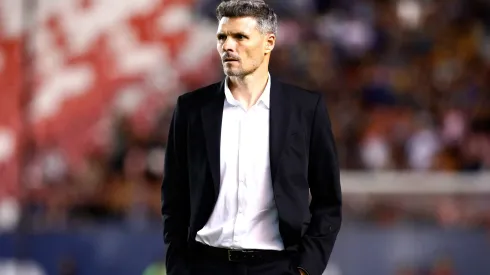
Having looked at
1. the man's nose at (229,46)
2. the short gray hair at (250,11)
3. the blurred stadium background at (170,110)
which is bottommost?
the blurred stadium background at (170,110)

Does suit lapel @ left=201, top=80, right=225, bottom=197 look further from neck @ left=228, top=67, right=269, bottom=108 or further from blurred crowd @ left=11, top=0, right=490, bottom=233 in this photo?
blurred crowd @ left=11, top=0, right=490, bottom=233

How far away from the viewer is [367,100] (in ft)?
43.8

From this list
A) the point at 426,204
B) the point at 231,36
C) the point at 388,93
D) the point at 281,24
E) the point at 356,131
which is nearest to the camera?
the point at 231,36

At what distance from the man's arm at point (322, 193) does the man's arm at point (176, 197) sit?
16.7 inches

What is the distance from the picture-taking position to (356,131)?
12.5m

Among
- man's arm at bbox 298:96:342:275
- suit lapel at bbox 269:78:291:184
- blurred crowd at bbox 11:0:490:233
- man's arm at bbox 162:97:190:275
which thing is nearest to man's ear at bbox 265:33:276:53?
suit lapel at bbox 269:78:291:184

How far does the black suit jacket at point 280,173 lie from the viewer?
431 centimetres

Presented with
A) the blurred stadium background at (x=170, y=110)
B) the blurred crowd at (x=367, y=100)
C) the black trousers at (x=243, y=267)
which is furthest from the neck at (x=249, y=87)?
the blurred crowd at (x=367, y=100)

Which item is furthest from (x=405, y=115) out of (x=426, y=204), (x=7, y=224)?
(x=7, y=224)

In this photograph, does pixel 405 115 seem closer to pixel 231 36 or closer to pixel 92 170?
pixel 92 170

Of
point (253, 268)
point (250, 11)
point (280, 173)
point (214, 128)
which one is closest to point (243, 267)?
point (253, 268)

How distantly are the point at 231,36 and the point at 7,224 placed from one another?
354 inches

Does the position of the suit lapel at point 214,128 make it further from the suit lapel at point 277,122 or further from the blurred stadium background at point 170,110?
the blurred stadium background at point 170,110

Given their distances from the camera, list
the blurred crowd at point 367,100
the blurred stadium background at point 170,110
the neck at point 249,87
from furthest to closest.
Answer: the blurred crowd at point 367,100 → the blurred stadium background at point 170,110 → the neck at point 249,87
